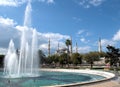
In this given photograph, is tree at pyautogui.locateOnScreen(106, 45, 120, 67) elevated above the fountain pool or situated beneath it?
elevated above

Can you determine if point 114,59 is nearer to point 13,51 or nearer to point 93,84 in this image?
point 13,51

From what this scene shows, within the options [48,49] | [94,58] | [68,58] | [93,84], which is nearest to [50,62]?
[68,58]

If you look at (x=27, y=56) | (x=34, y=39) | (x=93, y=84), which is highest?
(x=34, y=39)

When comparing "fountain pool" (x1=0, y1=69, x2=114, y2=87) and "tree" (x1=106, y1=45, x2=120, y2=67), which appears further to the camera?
"tree" (x1=106, y1=45, x2=120, y2=67)

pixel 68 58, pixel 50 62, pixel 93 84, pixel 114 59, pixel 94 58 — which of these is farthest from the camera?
pixel 50 62

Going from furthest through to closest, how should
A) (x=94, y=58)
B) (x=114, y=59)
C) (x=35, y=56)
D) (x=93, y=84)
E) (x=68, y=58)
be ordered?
(x=68, y=58)
(x=94, y=58)
(x=114, y=59)
(x=35, y=56)
(x=93, y=84)

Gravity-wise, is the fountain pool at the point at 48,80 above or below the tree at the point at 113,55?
below

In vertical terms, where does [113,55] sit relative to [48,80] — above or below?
above

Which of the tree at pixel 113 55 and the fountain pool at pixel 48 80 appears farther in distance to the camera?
the tree at pixel 113 55

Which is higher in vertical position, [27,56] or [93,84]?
[27,56]

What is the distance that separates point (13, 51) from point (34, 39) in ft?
24.2

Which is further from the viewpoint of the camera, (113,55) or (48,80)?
(113,55)

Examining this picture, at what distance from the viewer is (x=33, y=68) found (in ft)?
159

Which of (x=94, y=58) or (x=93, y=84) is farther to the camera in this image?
(x=94, y=58)
